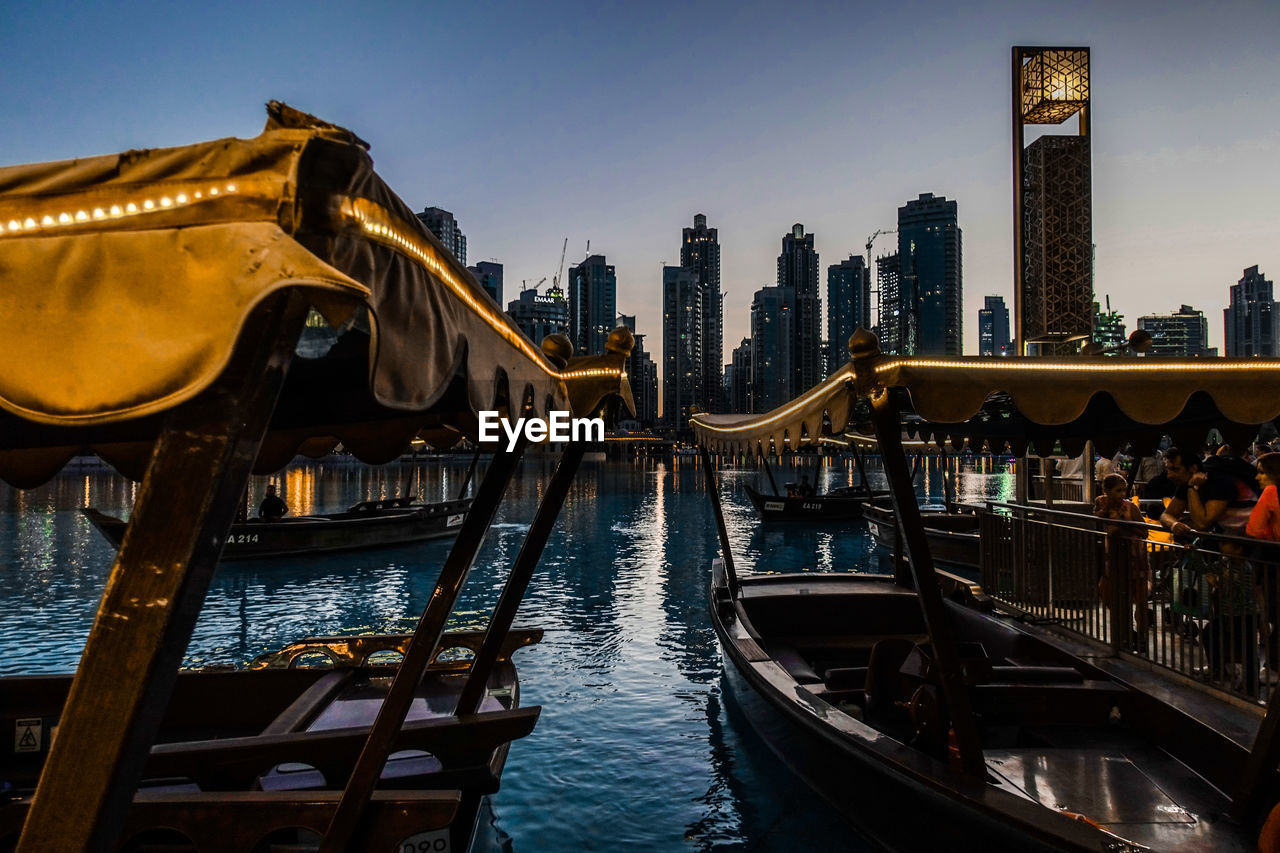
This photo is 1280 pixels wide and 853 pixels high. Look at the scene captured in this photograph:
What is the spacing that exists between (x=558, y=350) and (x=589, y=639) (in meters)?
9.66

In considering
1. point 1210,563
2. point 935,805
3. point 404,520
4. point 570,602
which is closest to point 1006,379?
point 935,805

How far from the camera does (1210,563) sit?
6.57 metres

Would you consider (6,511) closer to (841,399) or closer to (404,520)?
(404,520)

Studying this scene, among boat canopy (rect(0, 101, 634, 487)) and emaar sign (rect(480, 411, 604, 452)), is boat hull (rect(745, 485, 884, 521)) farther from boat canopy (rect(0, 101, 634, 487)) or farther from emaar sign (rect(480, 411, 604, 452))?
boat canopy (rect(0, 101, 634, 487))

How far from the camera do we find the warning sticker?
529cm

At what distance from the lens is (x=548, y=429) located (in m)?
3.87

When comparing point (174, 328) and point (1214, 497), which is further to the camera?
point (1214, 497)

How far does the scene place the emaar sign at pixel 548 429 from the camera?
3.57 metres

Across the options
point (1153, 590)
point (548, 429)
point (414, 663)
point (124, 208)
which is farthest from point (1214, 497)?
point (124, 208)

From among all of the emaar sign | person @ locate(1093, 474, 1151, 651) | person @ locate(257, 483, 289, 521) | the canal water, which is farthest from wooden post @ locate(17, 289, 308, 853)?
person @ locate(257, 483, 289, 521)

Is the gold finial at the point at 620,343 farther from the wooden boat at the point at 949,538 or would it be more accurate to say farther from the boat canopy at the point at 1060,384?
the wooden boat at the point at 949,538

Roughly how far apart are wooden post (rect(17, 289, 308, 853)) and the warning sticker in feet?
15.7

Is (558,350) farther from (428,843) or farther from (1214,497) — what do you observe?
(1214,497)

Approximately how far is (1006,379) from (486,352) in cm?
322
